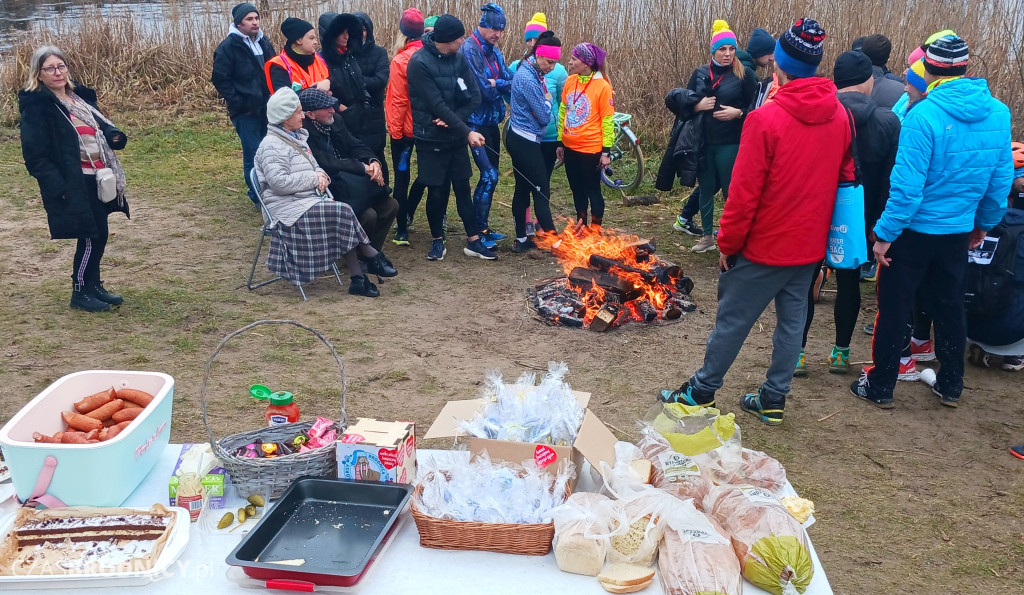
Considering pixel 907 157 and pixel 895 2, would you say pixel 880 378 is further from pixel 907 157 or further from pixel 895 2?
pixel 895 2

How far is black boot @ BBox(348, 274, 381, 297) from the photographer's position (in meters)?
6.51

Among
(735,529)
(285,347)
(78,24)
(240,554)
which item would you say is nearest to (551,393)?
(735,529)

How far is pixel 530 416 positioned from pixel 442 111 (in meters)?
4.36

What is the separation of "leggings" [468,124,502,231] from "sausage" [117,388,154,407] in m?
4.69

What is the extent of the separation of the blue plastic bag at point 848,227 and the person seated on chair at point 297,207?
3638 mm

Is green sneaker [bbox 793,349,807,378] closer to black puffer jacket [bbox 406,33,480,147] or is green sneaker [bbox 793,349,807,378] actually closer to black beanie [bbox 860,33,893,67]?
black beanie [bbox 860,33,893,67]

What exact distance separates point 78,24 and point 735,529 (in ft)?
43.7

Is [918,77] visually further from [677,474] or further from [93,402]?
[93,402]

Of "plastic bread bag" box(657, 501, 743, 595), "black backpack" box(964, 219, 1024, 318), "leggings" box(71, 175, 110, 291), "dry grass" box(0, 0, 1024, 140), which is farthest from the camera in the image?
"dry grass" box(0, 0, 1024, 140)

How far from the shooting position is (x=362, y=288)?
6.52 meters

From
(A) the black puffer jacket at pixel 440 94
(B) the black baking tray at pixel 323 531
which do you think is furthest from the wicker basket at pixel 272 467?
(A) the black puffer jacket at pixel 440 94

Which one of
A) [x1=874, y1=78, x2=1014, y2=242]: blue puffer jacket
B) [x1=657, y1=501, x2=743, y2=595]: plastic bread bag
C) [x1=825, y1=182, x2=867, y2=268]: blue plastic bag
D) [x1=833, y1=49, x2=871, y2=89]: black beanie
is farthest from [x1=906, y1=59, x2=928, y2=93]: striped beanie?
[x1=657, y1=501, x2=743, y2=595]: plastic bread bag

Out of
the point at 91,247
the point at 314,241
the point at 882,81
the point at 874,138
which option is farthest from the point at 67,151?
the point at 882,81

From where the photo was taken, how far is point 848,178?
4020 mm
